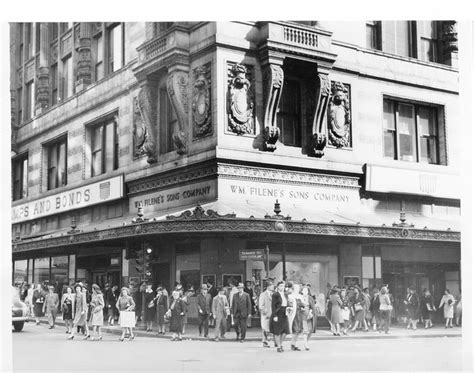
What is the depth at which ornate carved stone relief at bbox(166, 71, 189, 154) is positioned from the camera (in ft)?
72.7

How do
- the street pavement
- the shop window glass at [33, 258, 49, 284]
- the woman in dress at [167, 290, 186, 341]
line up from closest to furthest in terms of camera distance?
1. the street pavement
2. the woman in dress at [167, 290, 186, 341]
3. the shop window glass at [33, 258, 49, 284]

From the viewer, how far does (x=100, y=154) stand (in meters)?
25.8

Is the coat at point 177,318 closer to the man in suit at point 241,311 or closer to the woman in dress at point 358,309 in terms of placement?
the man in suit at point 241,311

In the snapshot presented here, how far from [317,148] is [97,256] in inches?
286

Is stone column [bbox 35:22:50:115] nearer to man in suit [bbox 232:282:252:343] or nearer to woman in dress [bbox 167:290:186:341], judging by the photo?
woman in dress [bbox 167:290:186:341]

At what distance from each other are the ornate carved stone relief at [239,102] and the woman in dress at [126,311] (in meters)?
5.37

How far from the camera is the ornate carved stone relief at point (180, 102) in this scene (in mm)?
22156

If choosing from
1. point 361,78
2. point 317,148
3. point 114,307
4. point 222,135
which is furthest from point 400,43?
point 114,307

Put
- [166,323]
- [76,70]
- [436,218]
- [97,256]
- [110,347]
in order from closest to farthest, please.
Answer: [110,347]
[166,323]
[436,218]
[97,256]
[76,70]

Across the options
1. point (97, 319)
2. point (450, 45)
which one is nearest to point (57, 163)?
point (97, 319)

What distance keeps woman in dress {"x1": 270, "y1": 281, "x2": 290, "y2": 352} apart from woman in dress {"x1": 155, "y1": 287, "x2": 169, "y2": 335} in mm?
3482

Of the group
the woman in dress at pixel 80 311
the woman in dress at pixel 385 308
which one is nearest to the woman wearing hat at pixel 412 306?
the woman in dress at pixel 385 308

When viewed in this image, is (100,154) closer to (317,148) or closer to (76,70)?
(76,70)

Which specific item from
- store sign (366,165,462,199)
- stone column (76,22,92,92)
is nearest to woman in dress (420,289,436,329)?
store sign (366,165,462,199)
